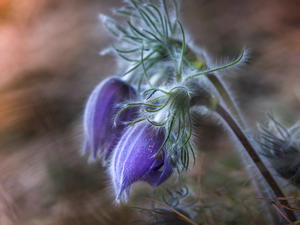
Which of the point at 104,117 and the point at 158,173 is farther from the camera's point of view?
the point at 104,117

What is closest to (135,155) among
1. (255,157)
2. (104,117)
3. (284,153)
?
(104,117)

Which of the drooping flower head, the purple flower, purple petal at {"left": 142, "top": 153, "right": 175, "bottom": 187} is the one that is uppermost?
the purple flower

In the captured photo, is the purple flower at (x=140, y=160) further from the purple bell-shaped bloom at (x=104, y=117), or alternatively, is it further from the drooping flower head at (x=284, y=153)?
the drooping flower head at (x=284, y=153)

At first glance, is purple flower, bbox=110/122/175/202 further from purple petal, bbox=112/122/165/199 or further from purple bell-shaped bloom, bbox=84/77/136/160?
purple bell-shaped bloom, bbox=84/77/136/160

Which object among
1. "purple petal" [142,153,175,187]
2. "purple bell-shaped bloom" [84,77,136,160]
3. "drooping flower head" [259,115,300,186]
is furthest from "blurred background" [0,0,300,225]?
"purple petal" [142,153,175,187]

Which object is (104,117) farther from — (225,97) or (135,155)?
(225,97)
